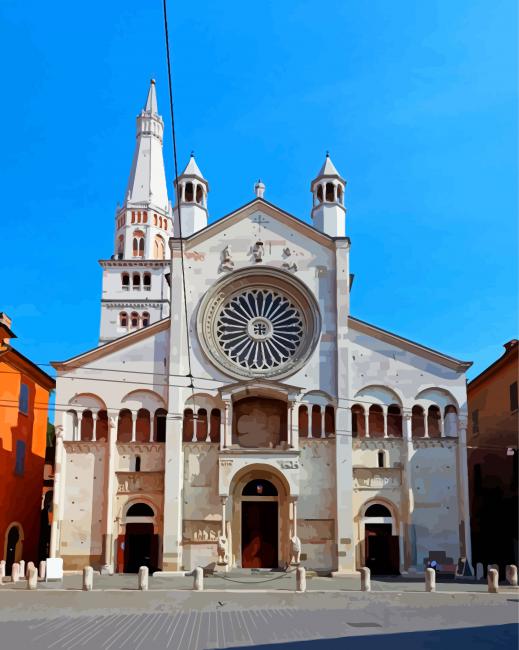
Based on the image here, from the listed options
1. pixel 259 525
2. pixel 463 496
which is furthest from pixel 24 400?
pixel 463 496

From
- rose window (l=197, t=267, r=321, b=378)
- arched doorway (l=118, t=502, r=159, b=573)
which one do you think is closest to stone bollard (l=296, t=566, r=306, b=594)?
arched doorway (l=118, t=502, r=159, b=573)

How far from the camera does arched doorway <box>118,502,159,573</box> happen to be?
35.1 metres

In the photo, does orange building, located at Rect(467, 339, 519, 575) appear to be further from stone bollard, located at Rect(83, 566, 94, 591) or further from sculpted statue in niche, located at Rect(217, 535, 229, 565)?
stone bollard, located at Rect(83, 566, 94, 591)

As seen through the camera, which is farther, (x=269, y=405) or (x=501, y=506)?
(x=501, y=506)

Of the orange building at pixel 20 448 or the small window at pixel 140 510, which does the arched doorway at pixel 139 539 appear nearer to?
the small window at pixel 140 510

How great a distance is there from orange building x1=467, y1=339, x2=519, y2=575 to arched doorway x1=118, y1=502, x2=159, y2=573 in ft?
50.7

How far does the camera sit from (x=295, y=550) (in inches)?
1302

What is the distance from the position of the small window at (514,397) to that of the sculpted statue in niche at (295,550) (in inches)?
497

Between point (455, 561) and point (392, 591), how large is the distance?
29.0ft

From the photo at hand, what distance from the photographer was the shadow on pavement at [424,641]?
15.0 meters

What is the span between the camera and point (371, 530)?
35.2 meters

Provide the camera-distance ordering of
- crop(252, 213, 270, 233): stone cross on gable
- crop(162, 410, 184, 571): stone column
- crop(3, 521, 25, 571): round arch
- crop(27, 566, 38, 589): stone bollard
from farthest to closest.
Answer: crop(252, 213, 270, 233): stone cross on gable, crop(3, 521, 25, 571): round arch, crop(162, 410, 184, 571): stone column, crop(27, 566, 38, 589): stone bollard

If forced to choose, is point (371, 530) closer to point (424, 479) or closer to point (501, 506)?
point (424, 479)

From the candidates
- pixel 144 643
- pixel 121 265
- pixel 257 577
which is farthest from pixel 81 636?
pixel 121 265
